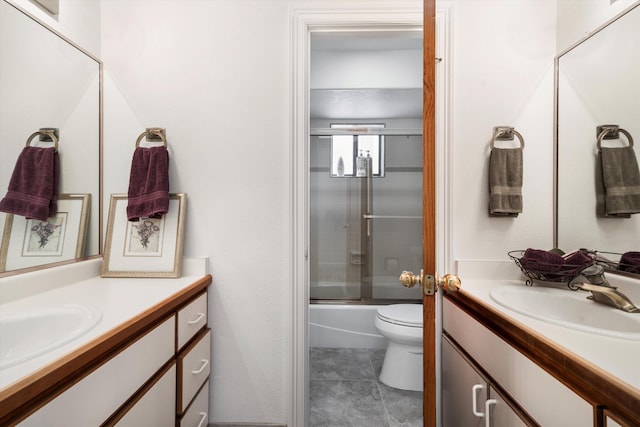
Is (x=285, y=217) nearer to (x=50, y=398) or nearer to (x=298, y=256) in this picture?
(x=298, y=256)

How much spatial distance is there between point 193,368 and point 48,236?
83cm

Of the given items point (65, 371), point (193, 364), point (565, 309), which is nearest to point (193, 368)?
point (193, 364)

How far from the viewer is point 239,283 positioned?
1565mm

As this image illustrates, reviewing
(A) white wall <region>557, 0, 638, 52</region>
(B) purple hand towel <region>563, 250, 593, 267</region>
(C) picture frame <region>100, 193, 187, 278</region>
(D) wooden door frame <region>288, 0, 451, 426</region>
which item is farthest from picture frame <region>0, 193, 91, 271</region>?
(A) white wall <region>557, 0, 638, 52</region>

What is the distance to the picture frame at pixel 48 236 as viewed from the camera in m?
1.11

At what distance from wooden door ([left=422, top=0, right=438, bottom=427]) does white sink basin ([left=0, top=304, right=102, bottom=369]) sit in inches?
37.3

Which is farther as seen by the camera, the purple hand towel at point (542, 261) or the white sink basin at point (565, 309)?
the purple hand towel at point (542, 261)

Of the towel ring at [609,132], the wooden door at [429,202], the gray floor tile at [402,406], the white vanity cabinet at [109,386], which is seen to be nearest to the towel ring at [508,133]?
the towel ring at [609,132]

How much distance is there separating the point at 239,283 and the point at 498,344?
3.79ft

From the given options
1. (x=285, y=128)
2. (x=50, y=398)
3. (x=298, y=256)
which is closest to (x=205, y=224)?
(x=298, y=256)

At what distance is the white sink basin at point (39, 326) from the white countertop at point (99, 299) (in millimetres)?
49

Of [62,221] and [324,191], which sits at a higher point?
[324,191]

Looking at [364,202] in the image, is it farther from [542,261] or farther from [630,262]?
[630,262]

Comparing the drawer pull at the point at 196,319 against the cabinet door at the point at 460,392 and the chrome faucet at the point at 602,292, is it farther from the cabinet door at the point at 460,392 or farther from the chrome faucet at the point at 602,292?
the chrome faucet at the point at 602,292
